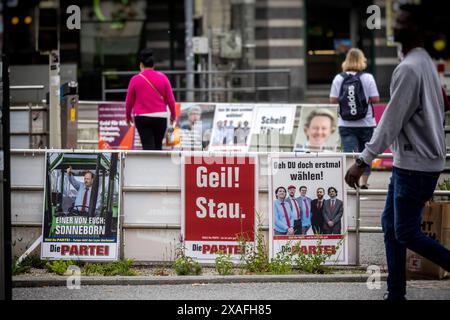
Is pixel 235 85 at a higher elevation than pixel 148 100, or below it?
higher

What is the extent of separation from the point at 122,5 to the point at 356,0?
→ 22.3ft

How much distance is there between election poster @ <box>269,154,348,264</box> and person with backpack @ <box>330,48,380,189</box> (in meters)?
3.38

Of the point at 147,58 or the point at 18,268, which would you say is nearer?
the point at 18,268

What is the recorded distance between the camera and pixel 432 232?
7.96 meters

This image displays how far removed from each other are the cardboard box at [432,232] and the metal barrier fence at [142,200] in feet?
2.74

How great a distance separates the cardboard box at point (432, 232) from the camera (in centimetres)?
793

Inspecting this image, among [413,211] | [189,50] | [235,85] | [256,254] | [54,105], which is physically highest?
[189,50]

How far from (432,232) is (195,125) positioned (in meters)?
9.05

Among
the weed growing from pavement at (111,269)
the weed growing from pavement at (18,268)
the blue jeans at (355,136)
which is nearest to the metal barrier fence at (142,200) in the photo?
the weed growing from pavement at (111,269)

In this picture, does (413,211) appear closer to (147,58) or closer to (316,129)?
(147,58)

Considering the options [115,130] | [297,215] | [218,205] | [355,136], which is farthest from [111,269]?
[115,130]

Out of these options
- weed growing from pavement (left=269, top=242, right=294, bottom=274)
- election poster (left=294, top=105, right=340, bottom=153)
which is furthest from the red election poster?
election poster (left=294, top=105, right=340, bottom=153)

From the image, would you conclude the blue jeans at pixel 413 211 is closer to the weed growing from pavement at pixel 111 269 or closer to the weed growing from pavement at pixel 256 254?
the weed growing from pavement at pixel 256 254

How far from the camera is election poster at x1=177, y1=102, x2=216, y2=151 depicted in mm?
16484
